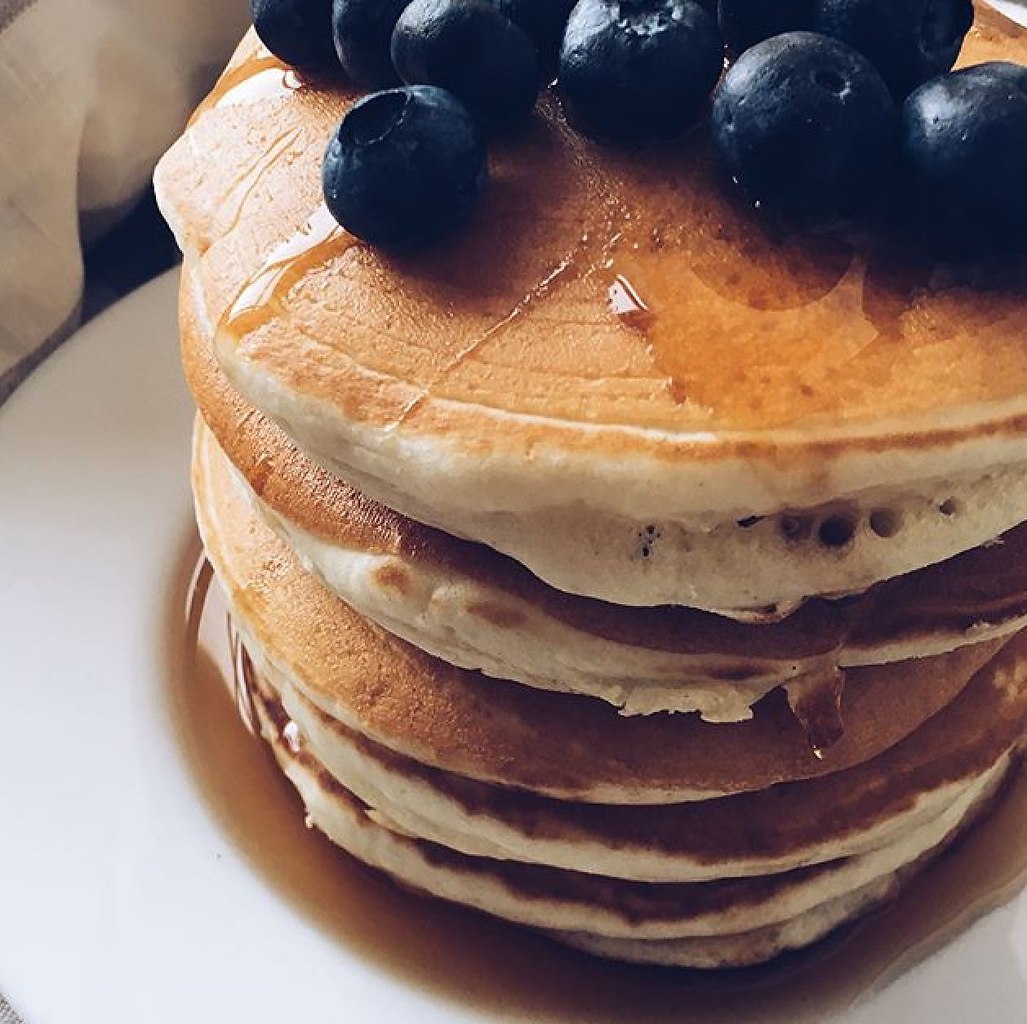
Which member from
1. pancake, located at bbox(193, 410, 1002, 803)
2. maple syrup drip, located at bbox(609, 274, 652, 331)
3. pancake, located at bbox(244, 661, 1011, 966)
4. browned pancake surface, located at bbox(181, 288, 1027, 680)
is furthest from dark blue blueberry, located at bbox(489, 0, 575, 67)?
pancake, located at bbox(244, 661, 1011, 966)

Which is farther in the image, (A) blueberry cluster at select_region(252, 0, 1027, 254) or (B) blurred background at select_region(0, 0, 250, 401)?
(B) blurred background at select_region(0, 0, 250, 401)

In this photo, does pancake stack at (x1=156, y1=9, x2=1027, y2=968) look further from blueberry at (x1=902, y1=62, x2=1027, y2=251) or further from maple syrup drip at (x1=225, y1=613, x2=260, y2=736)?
maple syrup drip at (x1=225, y1=613, x2=260, y2=736)

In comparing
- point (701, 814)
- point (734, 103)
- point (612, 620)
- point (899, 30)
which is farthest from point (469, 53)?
point (701, 814)

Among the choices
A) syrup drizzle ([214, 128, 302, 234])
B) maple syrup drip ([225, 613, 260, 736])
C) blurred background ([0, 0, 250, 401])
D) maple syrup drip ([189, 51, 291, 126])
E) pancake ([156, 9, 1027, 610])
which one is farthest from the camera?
blurred background ([0, 0, 250, 401])

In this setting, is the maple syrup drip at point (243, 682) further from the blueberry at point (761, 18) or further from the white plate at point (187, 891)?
the blueberry at point (761, 18)

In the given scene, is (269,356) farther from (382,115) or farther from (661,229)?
(661,229)
